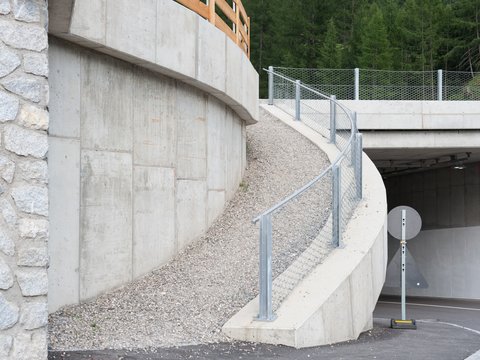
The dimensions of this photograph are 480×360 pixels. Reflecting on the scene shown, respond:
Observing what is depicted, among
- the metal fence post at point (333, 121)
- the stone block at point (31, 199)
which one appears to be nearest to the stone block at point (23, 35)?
the stone block at point (31, 199)

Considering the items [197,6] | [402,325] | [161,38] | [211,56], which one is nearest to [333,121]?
[211,56]

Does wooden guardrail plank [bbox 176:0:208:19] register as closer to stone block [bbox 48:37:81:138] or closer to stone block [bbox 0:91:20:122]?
stone block [bbox 48:37:81:138]

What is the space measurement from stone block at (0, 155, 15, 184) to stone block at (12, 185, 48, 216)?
96 mm

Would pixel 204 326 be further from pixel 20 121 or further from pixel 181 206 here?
pixel 20 121

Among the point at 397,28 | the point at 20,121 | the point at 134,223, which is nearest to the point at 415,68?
the point at 397,28

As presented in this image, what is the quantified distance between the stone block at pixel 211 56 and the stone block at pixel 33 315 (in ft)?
20.7

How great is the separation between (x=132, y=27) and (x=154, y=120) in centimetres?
141

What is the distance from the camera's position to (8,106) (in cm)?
601

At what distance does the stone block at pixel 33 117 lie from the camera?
20.0ft

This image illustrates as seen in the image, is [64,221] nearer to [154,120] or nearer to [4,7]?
[154,120]

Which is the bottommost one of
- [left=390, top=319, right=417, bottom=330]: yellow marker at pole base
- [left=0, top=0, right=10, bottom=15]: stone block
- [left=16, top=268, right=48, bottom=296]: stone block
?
[left=390, top=319, right=417, bottom=330]: yellow marker at pole base

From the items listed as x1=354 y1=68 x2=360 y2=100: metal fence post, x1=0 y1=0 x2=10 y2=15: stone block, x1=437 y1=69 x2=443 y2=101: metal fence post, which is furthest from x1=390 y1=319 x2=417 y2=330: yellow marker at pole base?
x1=437 y1=69 x2=443 y2=101: metal fence post

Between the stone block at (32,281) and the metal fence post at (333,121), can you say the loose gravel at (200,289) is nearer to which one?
the stone block at (32,281)

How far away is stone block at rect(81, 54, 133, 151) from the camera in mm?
9609
